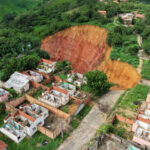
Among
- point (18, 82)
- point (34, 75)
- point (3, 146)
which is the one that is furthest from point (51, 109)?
point (34, 75)

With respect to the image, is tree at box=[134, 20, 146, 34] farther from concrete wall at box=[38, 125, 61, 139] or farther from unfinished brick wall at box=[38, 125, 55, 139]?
unfinished brick wall at box=[38, 125, 55, 139]

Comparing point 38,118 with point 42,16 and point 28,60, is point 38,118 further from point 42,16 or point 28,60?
point 42,16

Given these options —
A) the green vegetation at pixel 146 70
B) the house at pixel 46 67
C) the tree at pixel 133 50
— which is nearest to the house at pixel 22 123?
the house at pixel 46 67

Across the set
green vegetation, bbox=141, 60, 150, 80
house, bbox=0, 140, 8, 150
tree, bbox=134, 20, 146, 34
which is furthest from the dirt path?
tree, bbox=134, 20, 146, 34

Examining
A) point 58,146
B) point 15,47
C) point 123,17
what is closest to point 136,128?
point 58,146

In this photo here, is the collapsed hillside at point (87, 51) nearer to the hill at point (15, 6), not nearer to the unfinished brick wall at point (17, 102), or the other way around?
the unfinished brick wall at point (17, 102)
